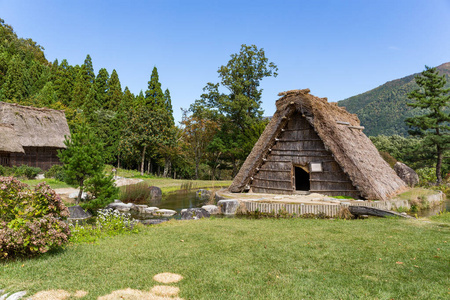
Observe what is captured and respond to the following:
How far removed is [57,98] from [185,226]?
4316 cm

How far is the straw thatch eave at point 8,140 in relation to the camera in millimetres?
23172

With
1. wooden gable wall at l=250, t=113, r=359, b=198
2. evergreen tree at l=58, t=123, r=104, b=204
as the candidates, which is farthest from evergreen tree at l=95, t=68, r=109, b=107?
wooden gable wall at l=250, t=113, r=359, b=198

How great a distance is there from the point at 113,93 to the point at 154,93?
881 cm

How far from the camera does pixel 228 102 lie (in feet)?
113

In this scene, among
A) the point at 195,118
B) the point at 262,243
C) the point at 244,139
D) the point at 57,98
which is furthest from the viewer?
the point at 57,98

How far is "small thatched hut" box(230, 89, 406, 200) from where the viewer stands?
13.1 meters

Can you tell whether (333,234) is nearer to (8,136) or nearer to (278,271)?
(278,271)

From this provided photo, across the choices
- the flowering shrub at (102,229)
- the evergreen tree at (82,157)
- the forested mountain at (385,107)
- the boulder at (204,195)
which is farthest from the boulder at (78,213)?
the forested mountain at (385,107)

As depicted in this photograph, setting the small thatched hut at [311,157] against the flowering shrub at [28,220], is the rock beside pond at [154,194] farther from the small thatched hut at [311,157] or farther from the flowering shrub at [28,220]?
the flowering shrub at [28,220]

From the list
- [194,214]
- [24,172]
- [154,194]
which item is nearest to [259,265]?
[194,214]

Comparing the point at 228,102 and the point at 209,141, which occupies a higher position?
the point at 228,102

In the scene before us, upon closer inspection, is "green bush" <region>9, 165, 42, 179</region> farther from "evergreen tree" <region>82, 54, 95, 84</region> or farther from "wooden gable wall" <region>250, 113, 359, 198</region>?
"evergreen tree" <region>82, 54, 95, 84</region>

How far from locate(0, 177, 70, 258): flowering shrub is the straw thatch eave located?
2193cm

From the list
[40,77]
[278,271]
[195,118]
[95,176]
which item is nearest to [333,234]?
[278,271]
